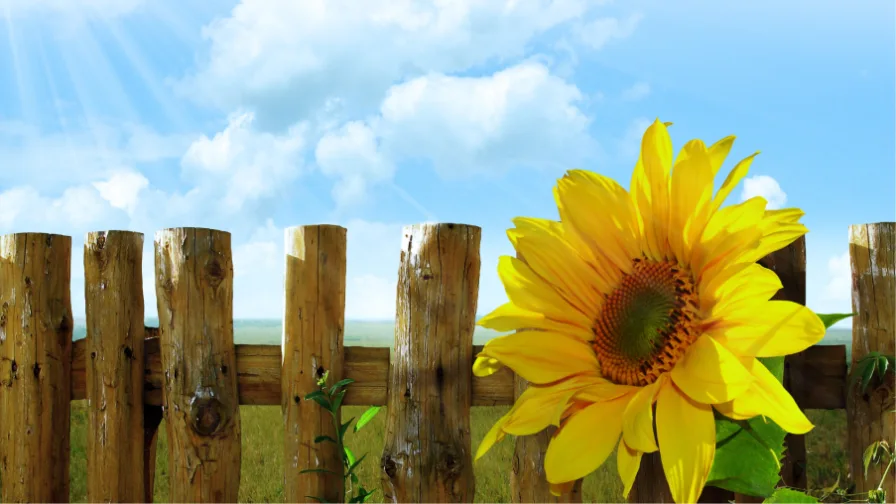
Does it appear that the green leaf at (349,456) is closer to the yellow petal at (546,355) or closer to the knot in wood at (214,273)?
the knot in wood at (214,273)

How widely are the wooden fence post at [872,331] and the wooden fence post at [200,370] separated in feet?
8.11

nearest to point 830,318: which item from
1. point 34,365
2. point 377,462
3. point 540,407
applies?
point 540,407

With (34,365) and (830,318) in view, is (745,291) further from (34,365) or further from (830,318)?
(34,365)

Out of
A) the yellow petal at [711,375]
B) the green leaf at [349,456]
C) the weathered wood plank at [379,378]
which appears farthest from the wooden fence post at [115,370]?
the yellow petal at [711,375]

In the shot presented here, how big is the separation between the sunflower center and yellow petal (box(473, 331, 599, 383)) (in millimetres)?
17

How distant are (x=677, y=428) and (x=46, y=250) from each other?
3216 mm

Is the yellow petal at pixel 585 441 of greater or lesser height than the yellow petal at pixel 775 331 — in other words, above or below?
below

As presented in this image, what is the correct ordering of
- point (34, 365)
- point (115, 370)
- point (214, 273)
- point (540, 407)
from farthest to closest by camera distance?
1. point (34, 365)
2. point (115, 370)
3. point (214, 273)
4. point (540, 407)

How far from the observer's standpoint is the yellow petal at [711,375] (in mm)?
520

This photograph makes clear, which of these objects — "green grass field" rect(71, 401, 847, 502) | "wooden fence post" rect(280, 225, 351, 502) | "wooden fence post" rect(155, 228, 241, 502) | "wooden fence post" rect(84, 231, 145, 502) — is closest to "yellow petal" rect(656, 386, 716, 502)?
"wooden fence post" rect(280, 225, 351, 502)

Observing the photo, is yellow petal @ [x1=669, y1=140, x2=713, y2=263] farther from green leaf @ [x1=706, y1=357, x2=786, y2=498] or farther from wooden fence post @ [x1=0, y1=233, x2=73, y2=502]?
wooden fence post @ [x1=0, y1=233, x2=73, y2=502]

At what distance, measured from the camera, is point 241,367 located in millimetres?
2807

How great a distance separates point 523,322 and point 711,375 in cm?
20

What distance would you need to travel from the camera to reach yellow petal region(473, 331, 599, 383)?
0.64 metres
